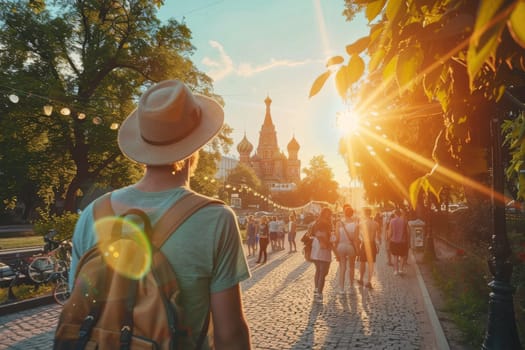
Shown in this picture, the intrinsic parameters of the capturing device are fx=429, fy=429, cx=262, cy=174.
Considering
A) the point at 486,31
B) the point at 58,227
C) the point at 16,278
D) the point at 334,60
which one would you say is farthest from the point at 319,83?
the point at 58,227

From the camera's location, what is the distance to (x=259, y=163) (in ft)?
467

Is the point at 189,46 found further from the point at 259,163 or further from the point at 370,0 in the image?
the point at 259,163

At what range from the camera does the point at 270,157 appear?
467 feet

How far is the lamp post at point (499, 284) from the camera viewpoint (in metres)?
4.91

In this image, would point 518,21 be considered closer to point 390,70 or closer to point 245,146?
point 390,70

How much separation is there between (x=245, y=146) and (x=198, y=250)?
141930mm

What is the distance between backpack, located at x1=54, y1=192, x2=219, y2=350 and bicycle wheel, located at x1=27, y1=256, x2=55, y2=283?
32.8 ft

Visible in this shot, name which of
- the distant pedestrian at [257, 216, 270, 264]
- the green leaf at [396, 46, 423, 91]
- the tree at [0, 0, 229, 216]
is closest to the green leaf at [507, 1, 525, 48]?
the green leaf at [396, 46, 423, 91]

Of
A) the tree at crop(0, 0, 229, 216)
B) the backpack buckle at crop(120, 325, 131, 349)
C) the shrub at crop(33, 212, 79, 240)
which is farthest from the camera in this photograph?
the tree at crop(0, 0, 229, 216)

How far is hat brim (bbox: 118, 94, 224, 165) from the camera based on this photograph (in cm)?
185

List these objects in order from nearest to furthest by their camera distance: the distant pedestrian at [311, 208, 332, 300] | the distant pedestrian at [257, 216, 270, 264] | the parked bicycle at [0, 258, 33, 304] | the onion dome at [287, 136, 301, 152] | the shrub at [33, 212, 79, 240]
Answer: the parked bicycle at [0, 258, 33, 304] → the distant pedestrian at [311, 208, 332, 300] → the shrub at [33, 212, 79, 240] → the distant pedestrian at [257, 216, 270, 264] → the onion dome at [287, 136, 301, 152]

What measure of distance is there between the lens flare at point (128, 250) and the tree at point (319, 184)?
9643cm

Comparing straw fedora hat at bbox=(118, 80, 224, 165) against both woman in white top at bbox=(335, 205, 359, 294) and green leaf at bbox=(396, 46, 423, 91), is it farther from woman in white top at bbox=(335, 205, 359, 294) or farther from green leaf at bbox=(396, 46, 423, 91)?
woman in white top at bbox=(335, 205, 359, 294)

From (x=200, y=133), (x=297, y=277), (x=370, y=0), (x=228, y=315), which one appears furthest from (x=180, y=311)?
(x=297, y=277)
